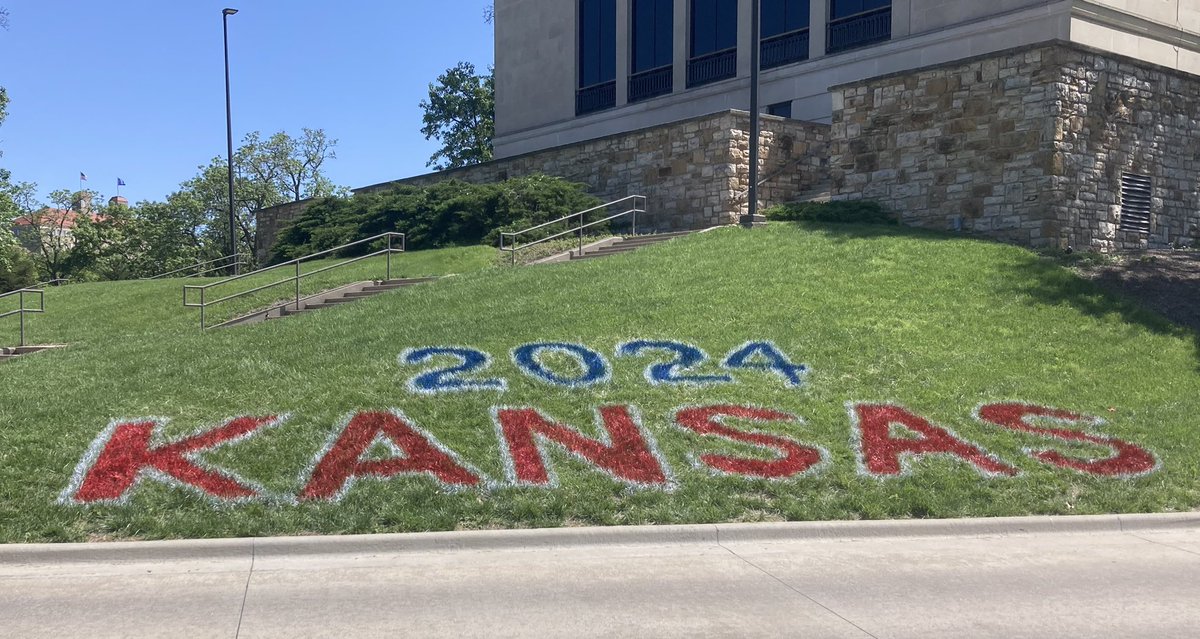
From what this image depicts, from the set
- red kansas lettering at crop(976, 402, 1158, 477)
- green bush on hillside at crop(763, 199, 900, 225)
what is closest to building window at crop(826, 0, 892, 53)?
green bush on hillside at crop(763, 199, 900, 225)

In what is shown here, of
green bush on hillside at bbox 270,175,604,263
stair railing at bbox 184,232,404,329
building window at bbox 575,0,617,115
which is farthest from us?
building window at bbox 575,0,617,115

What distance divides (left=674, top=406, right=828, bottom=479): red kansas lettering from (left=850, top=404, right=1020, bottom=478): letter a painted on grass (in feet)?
1.79

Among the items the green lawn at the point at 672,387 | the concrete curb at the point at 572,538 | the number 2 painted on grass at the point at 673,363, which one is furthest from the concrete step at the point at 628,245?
the concrete curb at the point at 572,538

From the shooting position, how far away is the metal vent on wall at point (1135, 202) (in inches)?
776

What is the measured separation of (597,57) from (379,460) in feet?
89.4

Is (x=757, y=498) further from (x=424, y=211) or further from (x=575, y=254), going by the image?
(x=424, y=211)

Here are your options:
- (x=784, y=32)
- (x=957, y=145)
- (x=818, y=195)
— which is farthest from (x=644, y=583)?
(x=784, y=32)

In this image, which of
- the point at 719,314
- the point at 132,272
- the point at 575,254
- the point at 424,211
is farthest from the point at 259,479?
the point at 132,272

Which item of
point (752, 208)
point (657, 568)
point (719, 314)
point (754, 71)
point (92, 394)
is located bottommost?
point (657, 568)

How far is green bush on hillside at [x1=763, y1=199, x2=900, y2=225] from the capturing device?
65.7 feet

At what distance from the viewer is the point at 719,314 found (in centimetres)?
1355

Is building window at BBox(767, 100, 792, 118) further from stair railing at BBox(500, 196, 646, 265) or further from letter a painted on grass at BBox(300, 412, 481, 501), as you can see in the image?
letter a painted on grass at BBox(300, 412, 481, 501)

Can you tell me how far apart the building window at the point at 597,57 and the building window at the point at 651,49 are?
83cm

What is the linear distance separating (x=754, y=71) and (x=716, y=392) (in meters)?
9.48
